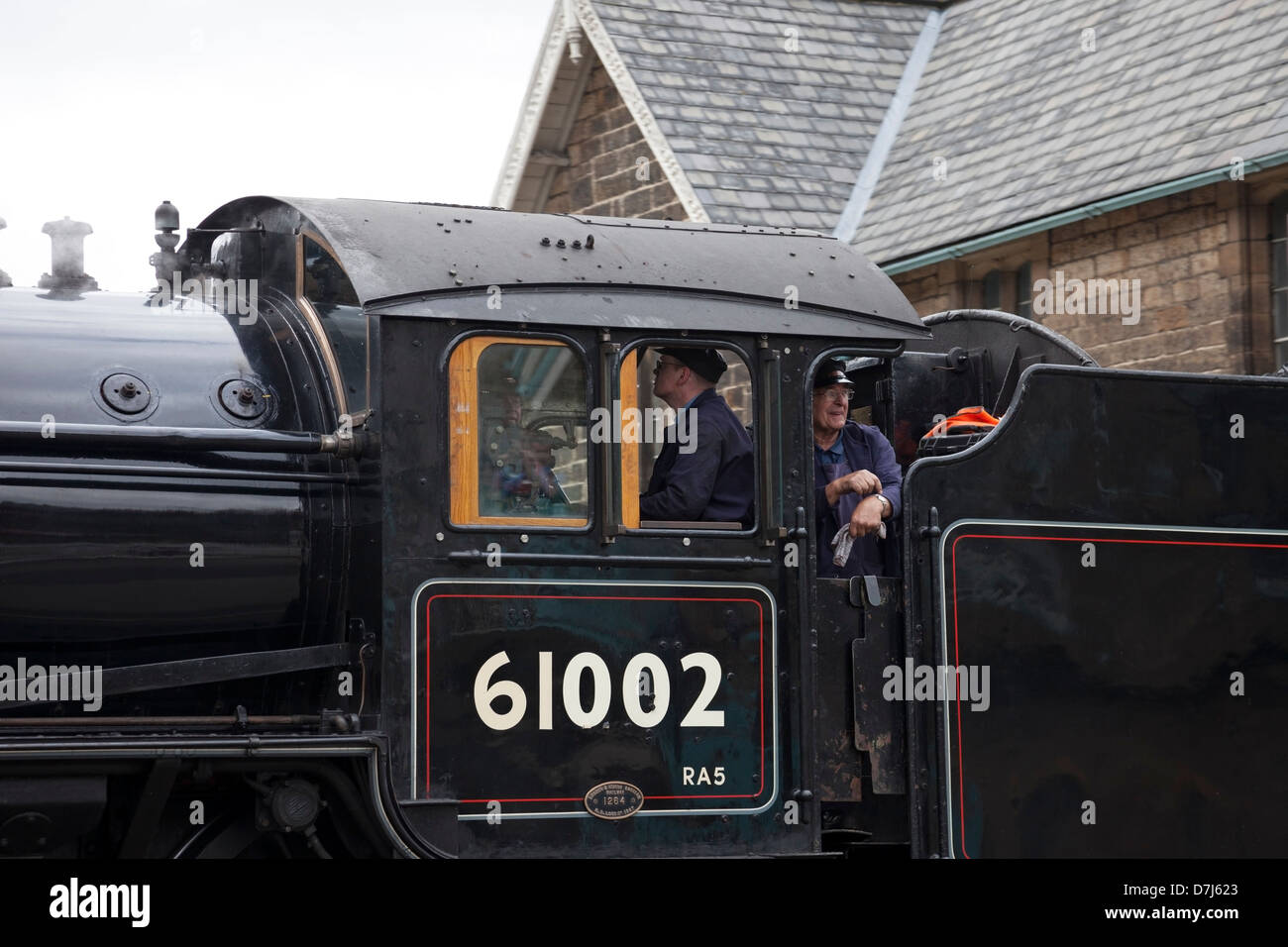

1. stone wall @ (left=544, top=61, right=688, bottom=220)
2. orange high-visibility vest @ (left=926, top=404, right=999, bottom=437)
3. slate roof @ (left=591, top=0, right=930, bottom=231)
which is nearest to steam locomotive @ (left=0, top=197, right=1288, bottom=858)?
orange high-visibility vest @ (left=926, top=404, right=999, bottom=437)

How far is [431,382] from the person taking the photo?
215 inches

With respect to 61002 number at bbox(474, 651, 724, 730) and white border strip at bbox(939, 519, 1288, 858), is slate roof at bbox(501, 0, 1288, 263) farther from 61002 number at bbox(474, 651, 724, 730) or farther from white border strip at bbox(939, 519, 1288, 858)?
61002 number at bbox(474, 651, 724, 730)

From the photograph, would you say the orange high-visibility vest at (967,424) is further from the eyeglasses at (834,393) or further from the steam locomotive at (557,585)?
the eyeglasses at (834,393)

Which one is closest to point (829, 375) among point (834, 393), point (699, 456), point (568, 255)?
point (834, 393)

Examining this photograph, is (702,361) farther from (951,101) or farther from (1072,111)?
(951,101)

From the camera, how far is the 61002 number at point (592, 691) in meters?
5.45

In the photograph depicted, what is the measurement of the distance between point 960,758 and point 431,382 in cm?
212

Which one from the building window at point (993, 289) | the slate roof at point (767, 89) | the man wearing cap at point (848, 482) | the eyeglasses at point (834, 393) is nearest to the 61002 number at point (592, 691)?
the man wearing cap at point (848, 482)

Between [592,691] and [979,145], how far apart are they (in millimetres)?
10880

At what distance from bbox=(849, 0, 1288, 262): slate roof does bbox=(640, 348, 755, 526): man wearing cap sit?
7.01 meters

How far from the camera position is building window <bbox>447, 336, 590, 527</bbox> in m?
5.49

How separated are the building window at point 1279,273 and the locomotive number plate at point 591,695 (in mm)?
7823
